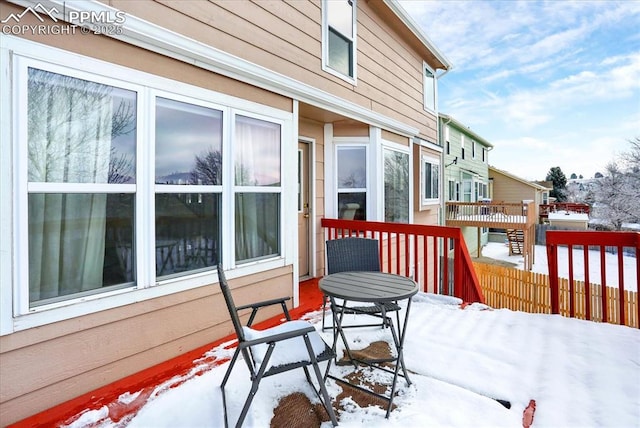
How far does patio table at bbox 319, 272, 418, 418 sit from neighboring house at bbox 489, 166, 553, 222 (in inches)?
908

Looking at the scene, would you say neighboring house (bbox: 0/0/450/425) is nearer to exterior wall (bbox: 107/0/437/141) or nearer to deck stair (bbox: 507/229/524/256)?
exterior wall (bbox: 107/0/437/141)

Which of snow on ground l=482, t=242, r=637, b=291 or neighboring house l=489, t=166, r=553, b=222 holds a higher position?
neighboring house l=489, t=166, r=553, b=222

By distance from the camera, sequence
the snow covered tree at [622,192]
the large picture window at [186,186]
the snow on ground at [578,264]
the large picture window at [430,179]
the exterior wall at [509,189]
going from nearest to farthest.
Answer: the large picture window at [186,186] → the large picture window at [430,179] → the snow on ground at [578,264] → the snow covered tree at [622,192] → the exterior wall at [509,189]

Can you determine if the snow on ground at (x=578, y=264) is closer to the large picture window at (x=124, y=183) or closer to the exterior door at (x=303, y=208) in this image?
the exterior door at (x=303, y=208)

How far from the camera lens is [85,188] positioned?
2.17 metres


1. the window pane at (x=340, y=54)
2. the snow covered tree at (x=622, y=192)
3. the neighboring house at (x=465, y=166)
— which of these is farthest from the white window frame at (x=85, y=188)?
the snow covered tree at (x=622, y=192)

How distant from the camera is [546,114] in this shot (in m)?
23.6

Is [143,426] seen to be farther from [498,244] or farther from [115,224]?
[498,244]

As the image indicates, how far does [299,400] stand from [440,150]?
318 inches

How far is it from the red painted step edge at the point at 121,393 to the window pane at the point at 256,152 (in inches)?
63.1

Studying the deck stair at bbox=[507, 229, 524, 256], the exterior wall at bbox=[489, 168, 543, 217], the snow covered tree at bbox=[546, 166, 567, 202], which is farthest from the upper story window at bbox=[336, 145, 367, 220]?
the snow covered tree at bbox=[546, 166, 567, 202]

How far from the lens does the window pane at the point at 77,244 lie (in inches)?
78.9

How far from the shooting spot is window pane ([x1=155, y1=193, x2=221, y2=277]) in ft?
8.66

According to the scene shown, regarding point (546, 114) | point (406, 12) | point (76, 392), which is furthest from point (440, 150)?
point (546, 114)
